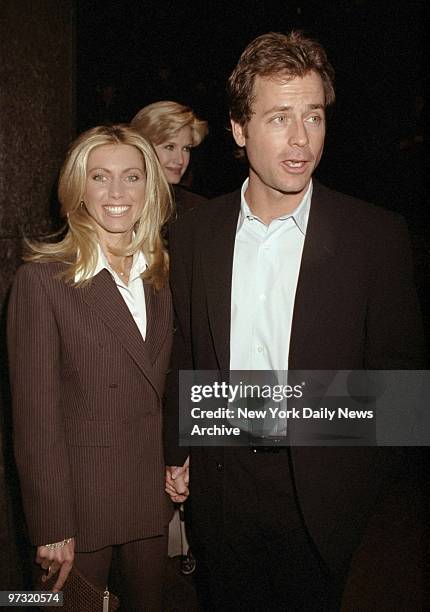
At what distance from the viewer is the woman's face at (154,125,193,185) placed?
3.39m

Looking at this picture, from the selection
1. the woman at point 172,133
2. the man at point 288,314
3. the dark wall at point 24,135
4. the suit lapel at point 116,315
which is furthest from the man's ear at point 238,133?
the woman at point 172,133

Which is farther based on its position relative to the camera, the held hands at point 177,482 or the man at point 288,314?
the held hands at point 177,482

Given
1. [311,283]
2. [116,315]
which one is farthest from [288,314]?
[116,315]

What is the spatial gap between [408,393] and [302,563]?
2.20ft

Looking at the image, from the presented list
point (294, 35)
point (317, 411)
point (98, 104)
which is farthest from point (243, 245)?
point (98, 104)

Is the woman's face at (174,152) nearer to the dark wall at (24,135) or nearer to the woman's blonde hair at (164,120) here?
the woman's blonde hair at (164,120)

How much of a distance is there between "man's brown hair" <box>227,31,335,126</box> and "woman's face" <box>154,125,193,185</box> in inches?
58.3

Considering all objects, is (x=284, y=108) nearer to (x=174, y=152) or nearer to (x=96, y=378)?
(x=96, y=378)

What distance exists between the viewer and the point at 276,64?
180cm

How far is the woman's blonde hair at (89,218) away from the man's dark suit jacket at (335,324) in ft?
0.70

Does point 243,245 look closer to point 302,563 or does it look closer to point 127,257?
point 127,257

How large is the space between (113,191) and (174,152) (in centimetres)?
152

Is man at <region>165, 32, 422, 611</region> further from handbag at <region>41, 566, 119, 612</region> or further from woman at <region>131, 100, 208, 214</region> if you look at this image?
woman at <region>131, 100, 208, 214</region>

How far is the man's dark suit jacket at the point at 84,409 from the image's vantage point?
5.64ft
